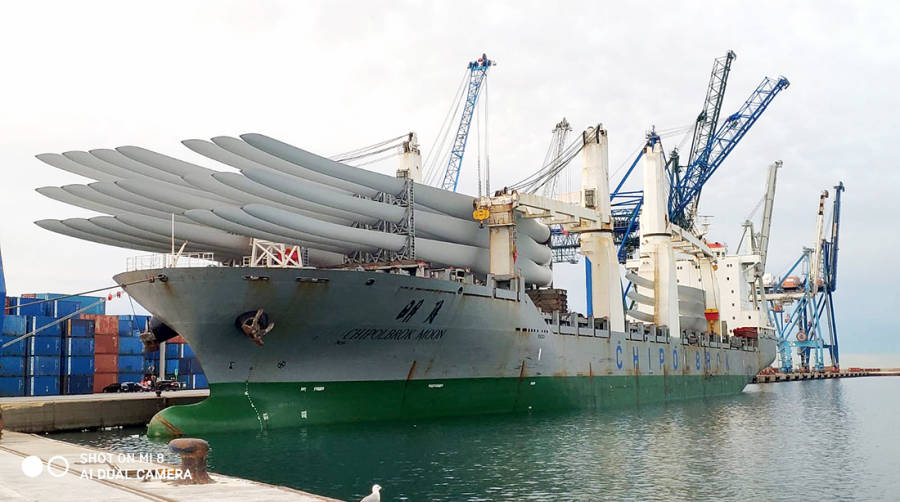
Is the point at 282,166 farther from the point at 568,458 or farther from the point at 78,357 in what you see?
the point at 78,357

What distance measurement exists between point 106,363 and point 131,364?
1802 millimetres

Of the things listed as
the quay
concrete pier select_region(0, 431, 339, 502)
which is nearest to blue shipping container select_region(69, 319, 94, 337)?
concrete pier select_region(0, 431, 339, 502)

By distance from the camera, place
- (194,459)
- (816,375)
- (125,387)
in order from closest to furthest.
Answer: (194,459) < (125,387) < (816,375)

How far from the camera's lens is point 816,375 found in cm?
12669

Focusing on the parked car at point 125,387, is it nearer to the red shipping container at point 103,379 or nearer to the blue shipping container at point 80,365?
the red shipping container at point 103,379


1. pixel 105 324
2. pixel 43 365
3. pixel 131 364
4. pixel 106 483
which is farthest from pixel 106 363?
pixel 106 483

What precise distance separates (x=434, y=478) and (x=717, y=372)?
157ft

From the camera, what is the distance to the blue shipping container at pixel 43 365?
46.8 meters

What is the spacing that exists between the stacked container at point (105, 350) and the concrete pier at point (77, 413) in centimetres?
1438

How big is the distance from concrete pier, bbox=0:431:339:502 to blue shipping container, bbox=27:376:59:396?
31.3 meters

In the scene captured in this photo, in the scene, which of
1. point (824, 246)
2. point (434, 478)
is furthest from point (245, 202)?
point (824, 246)

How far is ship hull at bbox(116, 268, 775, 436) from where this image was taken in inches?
1174

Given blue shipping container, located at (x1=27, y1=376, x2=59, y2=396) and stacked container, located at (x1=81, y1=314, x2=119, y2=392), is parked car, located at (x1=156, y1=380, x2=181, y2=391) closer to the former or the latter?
stacked container, located at (x1=81, y1=314, x2=119, y2=392)

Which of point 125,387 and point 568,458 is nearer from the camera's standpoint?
point 568,458
